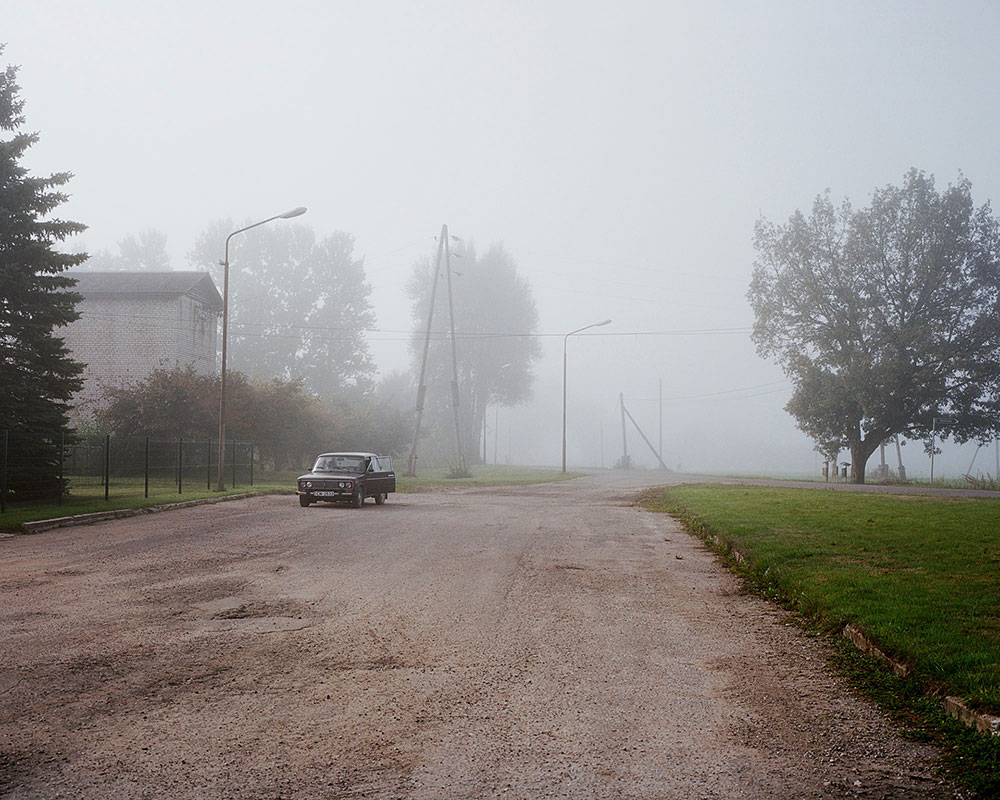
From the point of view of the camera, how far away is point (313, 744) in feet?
14.1

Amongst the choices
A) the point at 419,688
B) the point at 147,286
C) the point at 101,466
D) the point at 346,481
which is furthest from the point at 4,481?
the point at 147,286

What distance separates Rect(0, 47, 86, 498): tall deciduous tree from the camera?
18578mm

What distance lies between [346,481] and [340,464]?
4.73 feet

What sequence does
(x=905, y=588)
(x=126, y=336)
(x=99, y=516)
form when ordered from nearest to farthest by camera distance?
(x=905, y=588), (x=99, y=516), (x=126, y=336)

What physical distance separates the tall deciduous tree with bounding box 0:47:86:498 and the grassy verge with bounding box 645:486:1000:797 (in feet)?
49.8

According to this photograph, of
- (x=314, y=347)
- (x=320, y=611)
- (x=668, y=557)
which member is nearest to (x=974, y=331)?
(x=668, y=557)

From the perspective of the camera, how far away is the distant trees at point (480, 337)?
7050cm

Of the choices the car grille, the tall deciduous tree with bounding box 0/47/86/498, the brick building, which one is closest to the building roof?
the brick building

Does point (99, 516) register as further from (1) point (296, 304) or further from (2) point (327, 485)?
(1) point (296, 304)

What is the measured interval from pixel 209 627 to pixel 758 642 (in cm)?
480

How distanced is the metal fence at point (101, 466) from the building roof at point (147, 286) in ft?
56.4

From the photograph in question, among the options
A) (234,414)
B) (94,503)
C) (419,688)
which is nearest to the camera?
(419,688)

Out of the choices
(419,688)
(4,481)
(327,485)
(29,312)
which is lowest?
(419,688)

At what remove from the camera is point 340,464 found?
75.9 ft
